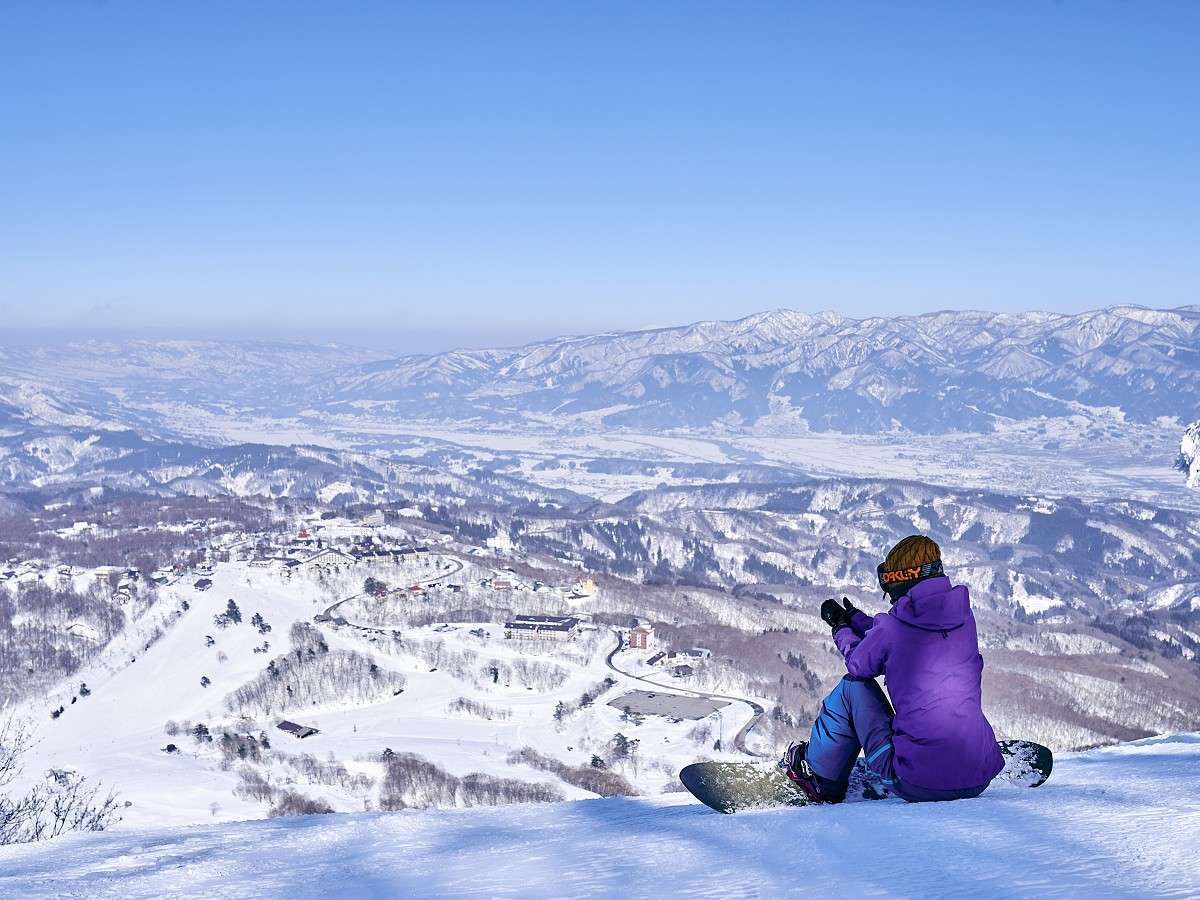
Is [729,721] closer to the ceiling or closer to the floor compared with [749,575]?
closer to the ceiling

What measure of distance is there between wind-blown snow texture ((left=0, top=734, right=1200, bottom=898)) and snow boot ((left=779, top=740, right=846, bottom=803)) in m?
0.43

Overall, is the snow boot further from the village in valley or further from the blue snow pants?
the village in valley

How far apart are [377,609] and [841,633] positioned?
81.6 metres

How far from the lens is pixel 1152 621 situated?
356 ft

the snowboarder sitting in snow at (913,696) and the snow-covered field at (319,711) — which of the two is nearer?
the snowboarder sitting in snow at (913,696)

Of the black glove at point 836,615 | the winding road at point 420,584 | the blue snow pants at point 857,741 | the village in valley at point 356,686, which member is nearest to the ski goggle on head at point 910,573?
the black glove at point 836,615

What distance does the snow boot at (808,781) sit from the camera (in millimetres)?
6523

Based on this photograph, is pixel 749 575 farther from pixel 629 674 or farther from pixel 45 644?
pixel 45 644

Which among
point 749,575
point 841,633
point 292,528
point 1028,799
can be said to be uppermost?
point 841,633

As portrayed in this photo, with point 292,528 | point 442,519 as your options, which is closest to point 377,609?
point 292,528

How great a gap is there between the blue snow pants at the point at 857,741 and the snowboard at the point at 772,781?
148mm

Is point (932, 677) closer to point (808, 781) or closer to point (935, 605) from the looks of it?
point (935, 605)

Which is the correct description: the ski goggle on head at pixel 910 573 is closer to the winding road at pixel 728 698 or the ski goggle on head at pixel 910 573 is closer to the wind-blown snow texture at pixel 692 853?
the wind-blown snow texture at pixel 692 853

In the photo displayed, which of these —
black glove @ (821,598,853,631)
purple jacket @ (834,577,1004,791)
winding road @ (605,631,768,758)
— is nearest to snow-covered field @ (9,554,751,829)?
winding road @ (605,631,768,758)
